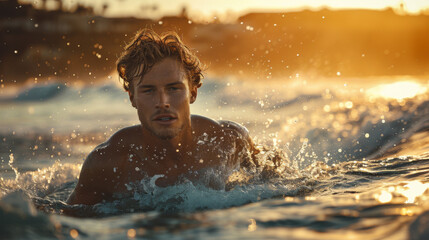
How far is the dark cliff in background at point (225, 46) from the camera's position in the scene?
18.2 meters

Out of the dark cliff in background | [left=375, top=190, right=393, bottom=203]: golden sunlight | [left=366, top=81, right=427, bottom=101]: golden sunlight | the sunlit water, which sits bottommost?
[left=375, top=190, right=393, bottom=203]: golden sunlight

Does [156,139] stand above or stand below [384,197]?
above

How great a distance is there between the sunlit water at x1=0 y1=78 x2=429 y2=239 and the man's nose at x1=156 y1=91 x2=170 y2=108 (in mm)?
636

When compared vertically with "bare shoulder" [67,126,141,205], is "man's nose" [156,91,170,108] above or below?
above

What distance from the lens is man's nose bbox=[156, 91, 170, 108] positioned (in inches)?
158

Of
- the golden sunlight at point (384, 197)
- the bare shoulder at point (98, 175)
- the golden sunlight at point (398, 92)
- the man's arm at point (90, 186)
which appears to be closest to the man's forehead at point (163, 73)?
the bare shoulder at point (98, 175)

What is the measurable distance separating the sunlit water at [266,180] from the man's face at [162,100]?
47cm

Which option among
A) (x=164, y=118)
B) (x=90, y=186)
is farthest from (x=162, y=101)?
(x=90, y=186)

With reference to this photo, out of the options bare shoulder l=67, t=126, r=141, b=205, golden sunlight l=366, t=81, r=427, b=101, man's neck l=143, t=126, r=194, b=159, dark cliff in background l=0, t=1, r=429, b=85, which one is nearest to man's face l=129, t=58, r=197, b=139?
man's neck l=143, t=126, r=194, b=159

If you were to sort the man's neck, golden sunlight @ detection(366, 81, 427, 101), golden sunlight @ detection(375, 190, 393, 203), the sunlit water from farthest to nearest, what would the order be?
golden sunlight @ detection(366, 81, 427, 101), the man's neck, golden sunlight @ detection(375, 190, 393, 203), the sunlit water

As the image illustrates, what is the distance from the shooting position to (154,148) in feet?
14.2

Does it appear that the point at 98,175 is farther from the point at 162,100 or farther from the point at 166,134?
the point at 162,100

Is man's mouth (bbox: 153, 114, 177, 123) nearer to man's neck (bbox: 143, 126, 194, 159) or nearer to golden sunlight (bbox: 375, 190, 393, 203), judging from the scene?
man's neck (bbox: 143, 126, 194, 159)

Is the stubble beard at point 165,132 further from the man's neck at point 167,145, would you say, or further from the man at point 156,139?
the man's neck at point 167,145
